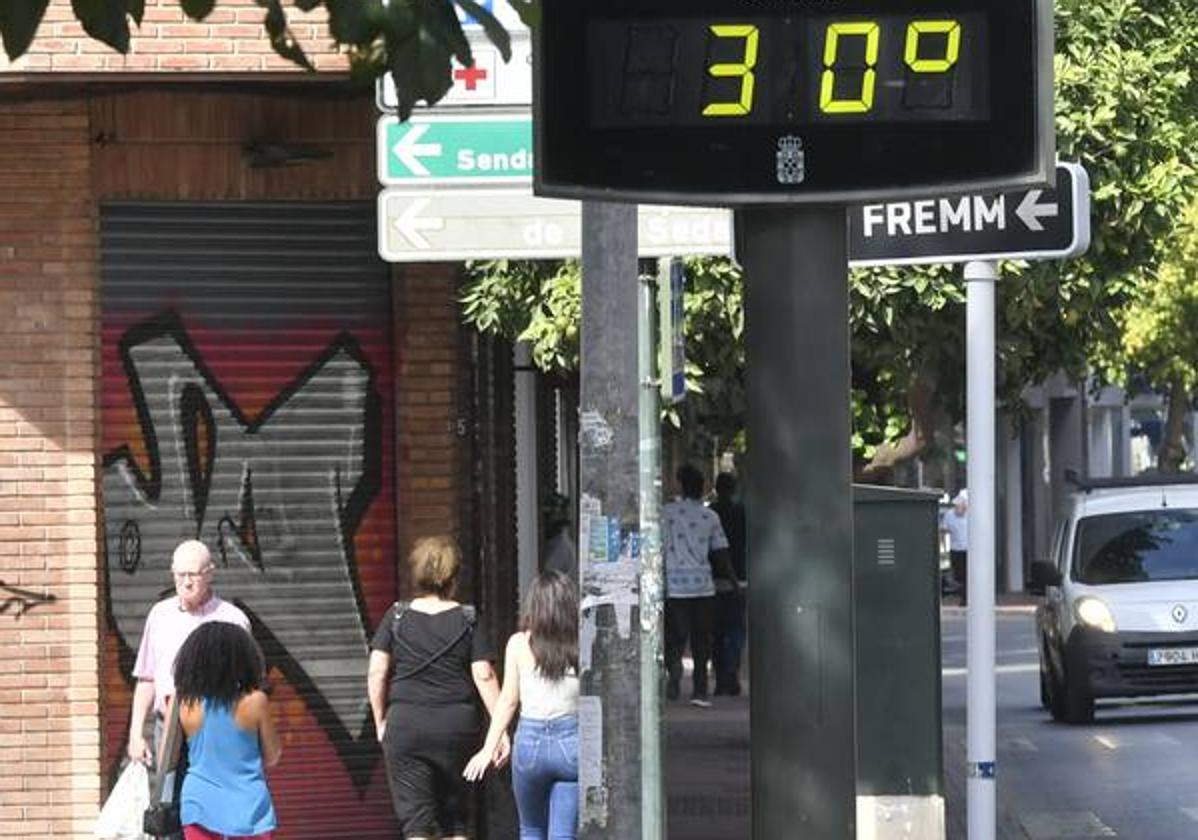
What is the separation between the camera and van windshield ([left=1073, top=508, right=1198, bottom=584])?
22.7 metres

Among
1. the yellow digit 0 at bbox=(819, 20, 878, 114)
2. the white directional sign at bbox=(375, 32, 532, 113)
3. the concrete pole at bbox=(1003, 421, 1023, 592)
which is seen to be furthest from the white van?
the concrete pole at bbox=(1003, 421, 1023, 592)

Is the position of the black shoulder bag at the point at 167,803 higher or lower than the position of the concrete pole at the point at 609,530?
lower

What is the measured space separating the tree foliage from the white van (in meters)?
17.6

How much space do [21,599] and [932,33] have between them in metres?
8.55

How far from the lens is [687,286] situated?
13180 mm

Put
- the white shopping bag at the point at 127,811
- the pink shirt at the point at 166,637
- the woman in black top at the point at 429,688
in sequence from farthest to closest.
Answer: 1. the pink shirt at the point at 166,637
2. the woman in black top at the point at 429,688
3. the white shopping bag at the point at 127,811

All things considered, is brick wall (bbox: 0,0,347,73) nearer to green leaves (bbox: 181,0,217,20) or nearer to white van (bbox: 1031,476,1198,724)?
green leaves (bbox: 181,0,217,20)

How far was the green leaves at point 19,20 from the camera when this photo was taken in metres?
4.91

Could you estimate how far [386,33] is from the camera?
5023 millimetres

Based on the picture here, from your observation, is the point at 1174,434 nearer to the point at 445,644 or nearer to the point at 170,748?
the point at 445,644

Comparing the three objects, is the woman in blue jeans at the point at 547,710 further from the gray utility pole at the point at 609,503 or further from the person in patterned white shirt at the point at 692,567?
the person in patterned white shirt at the point at 692,567

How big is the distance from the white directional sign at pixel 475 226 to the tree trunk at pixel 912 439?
342 inches

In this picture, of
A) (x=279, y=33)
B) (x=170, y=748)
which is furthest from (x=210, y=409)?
(x=279, y=33)

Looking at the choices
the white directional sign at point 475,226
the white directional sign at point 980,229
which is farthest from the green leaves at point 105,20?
the white directional sign at point 980,229
